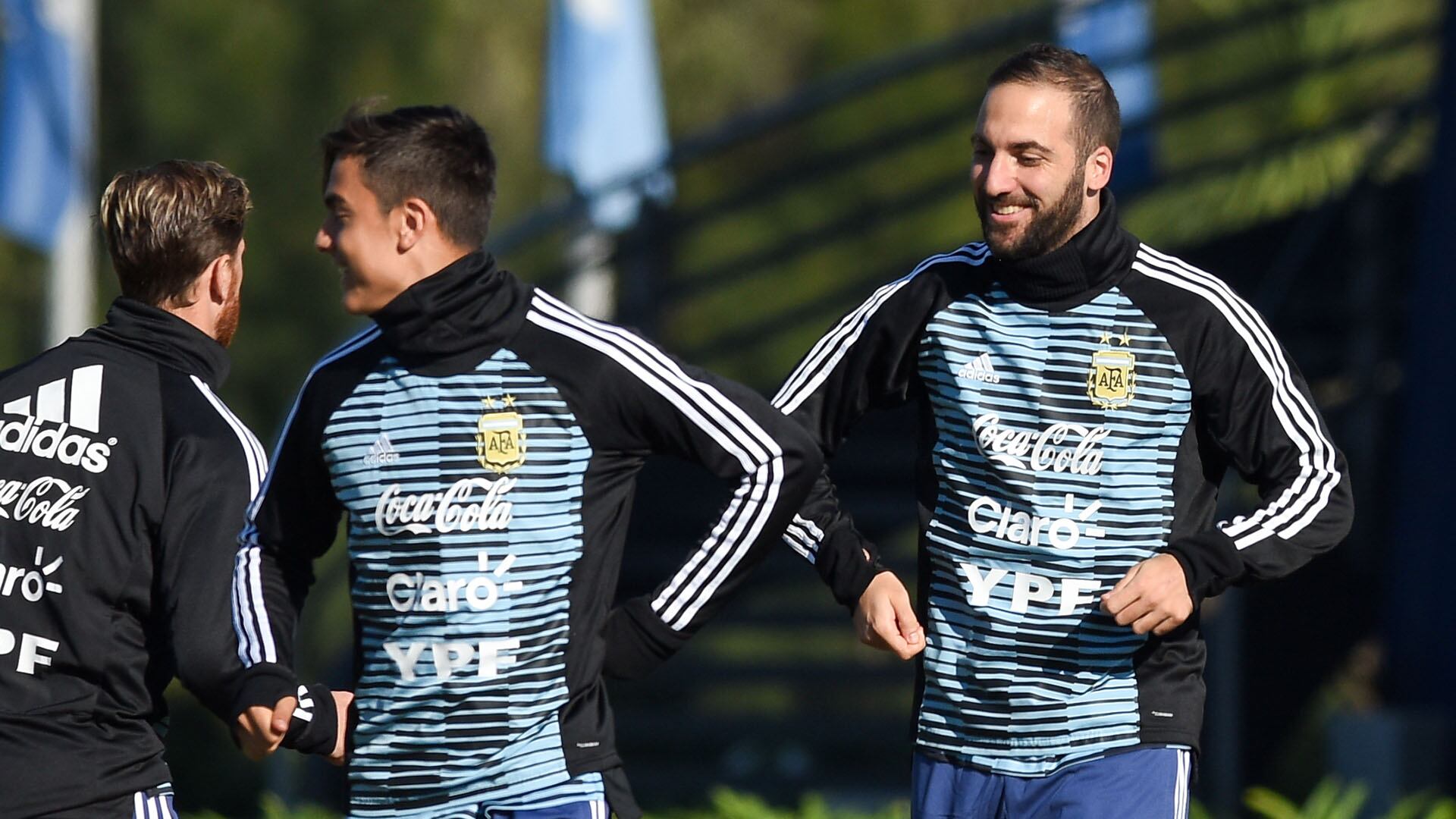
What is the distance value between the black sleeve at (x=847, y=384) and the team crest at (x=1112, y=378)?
38 cm

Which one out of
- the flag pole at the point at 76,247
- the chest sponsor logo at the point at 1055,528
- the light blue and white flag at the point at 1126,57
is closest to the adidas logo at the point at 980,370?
the chest sponsor logo at the point at 1055,528

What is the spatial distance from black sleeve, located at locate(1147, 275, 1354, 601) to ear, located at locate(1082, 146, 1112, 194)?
0.98 feet

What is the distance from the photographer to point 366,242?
4.02 meters

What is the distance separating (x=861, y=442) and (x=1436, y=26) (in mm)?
4041

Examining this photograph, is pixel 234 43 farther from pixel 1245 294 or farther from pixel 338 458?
pixel 338 458

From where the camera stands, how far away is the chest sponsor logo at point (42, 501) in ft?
13.4

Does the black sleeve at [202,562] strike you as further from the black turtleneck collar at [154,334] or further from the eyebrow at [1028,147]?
the eyebrow at [1028,147]

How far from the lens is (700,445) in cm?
404

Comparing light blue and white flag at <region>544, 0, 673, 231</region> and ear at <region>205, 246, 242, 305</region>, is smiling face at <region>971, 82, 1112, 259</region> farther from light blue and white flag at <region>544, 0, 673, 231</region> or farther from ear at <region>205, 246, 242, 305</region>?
light blue and white flag at <region>544, 0, 673, 231</region>

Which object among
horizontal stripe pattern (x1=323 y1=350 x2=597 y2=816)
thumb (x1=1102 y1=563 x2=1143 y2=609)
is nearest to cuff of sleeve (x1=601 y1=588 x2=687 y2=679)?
horizontal stripe pattern (x1=323 y1=350 x2=597 y2=816)

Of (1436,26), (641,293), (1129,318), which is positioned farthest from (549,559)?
(1436,26)

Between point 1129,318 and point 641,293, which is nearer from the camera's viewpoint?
point 1129,318

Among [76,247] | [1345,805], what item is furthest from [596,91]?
[1345,805]

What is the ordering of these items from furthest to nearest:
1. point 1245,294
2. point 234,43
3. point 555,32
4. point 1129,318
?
point 234,43 → point 555,32 → point 1245,294 → point 1129,318
